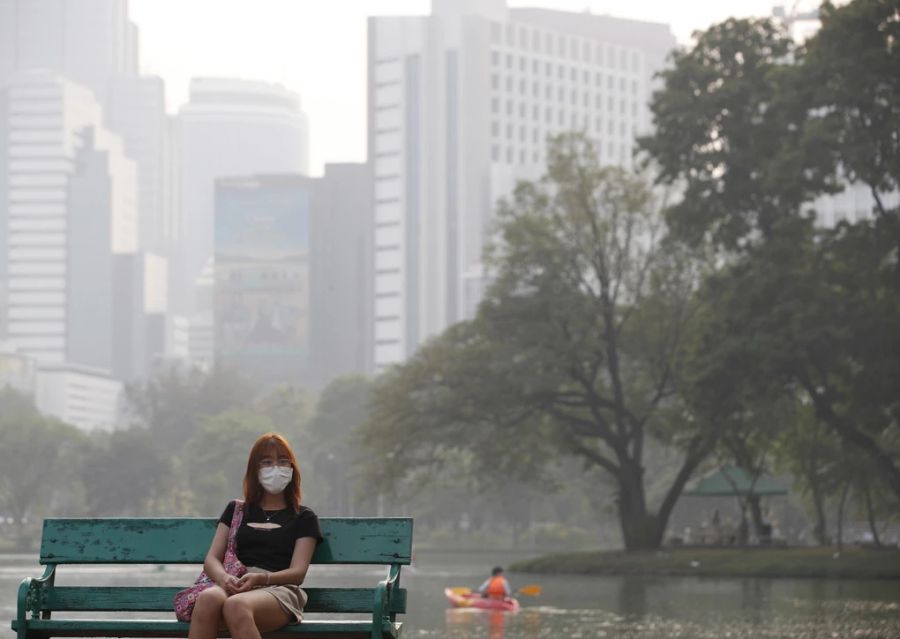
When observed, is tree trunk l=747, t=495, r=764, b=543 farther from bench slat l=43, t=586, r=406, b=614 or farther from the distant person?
bench slat l=43, t=586, r=406, b=614

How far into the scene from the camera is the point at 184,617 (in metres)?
10.5

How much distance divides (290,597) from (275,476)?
634 mm

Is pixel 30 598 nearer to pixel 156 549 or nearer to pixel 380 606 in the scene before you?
pixel 156 549

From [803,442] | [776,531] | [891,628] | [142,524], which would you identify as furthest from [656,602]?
[776,531]

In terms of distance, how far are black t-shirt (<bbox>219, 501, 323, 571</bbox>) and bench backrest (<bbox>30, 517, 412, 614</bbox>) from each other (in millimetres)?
134

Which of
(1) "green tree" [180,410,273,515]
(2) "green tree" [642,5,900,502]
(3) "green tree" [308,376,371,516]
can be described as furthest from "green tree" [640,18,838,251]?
(1) "green tree" [180,410,273,515]

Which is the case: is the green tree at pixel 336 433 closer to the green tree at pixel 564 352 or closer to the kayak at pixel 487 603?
the green tree at pixel 564 352

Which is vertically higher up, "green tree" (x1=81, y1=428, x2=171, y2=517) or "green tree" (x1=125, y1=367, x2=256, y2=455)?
"green tree" (x1=125, y1=367, x2=256, y2=455)

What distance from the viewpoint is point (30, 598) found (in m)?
10.9

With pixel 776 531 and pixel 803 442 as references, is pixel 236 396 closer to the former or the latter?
pixel 776 531

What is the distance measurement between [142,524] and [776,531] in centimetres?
8956

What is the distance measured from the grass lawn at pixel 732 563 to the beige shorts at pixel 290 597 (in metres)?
33.7

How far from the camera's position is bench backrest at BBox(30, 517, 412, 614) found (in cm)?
1084

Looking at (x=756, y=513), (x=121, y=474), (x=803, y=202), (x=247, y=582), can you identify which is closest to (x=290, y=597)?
(x=247, y=582)
